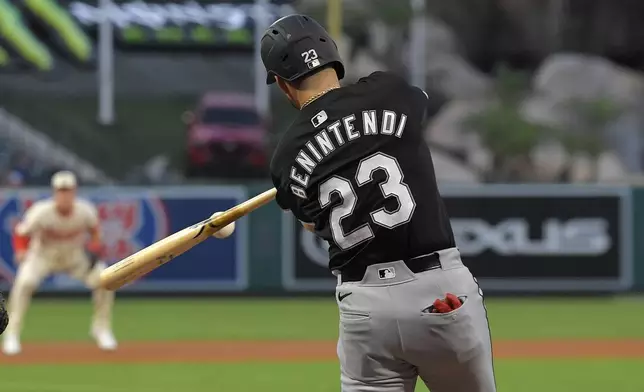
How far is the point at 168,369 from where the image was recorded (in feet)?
36.8

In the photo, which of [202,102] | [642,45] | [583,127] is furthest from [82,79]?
[642,45]

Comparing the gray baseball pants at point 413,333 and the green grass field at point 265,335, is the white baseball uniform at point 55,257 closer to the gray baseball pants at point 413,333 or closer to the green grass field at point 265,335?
the green grass field at point 265,335

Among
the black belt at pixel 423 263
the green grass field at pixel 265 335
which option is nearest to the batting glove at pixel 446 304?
the black belt at pixel 423 263

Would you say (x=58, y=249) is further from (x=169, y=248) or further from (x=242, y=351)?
(x=169, y=248)

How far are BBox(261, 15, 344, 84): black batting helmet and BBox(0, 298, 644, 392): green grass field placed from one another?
565 cm

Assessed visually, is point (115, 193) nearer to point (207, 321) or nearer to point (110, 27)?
point (207, 321)

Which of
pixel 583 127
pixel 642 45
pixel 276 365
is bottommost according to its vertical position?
pixel 276 365

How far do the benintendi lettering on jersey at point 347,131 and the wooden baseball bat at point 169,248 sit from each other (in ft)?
1.84

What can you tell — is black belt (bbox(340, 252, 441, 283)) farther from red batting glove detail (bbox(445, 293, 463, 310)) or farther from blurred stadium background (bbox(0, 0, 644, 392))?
blurred stadium background (bbox(0, 0, 644, 392))

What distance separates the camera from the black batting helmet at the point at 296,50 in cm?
460

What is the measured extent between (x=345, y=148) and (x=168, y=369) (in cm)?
714

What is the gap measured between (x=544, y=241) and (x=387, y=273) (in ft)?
46.8

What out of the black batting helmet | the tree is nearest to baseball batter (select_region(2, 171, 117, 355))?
the black batting helmet

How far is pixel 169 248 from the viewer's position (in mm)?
5168
